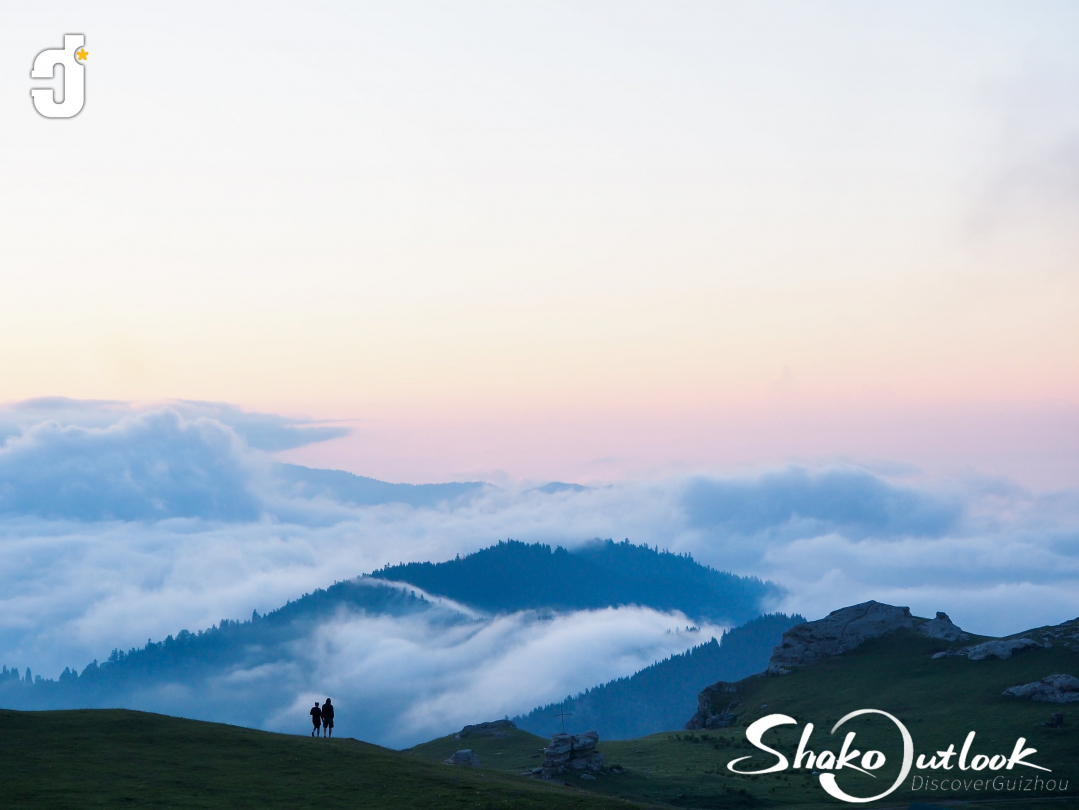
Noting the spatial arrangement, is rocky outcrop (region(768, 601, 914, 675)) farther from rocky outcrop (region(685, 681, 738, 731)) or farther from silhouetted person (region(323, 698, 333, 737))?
silhouetted person (region(323, 698, 333, 737))

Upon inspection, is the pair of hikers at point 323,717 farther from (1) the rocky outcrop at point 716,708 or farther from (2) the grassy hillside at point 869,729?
(1) the rocky outcrop at point 716,708

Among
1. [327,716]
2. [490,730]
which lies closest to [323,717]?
[327,716]

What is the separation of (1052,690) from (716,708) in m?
60.8

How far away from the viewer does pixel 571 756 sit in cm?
10650

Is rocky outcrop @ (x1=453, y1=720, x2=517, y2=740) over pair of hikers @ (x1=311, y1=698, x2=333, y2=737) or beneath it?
beneath

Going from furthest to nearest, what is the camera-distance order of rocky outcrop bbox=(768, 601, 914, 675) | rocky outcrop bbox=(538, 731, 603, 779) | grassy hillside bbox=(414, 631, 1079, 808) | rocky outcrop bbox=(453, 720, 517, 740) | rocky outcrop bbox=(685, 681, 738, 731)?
1. rocky outcrop bbox=(768, 601, 914, 675)
2. rocky outcrop bbox=(453, 720, 517, 740)
3. rocky outcrop bbox=(685, 681, 738, 731)
4. rocky outcrop bbox=(538, 731, 603, 779)
5. grassy hillside bbox=(414, 631, 1079, 808)

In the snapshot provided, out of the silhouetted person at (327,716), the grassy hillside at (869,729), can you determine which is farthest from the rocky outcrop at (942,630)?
the silhouetted person at (327,716)

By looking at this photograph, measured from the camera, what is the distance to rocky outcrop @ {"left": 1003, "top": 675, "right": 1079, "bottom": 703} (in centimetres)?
11775

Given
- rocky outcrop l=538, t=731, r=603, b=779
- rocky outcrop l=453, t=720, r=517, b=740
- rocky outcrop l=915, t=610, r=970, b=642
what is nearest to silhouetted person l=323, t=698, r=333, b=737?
rocky outcrop l=538, t=731, r=603, b=779

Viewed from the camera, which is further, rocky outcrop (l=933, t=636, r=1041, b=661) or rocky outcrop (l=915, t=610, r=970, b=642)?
rocky outcrop (l=915, t=610, r=970, b=642)

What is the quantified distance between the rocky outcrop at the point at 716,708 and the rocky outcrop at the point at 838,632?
9261 millimetres

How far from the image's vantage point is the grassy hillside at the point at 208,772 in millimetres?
58219

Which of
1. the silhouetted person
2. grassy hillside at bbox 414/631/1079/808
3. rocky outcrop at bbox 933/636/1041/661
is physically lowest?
grassy hillside at bbox 414/631/1079/808

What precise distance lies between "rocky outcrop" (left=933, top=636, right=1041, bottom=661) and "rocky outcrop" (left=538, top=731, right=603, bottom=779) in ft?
228
